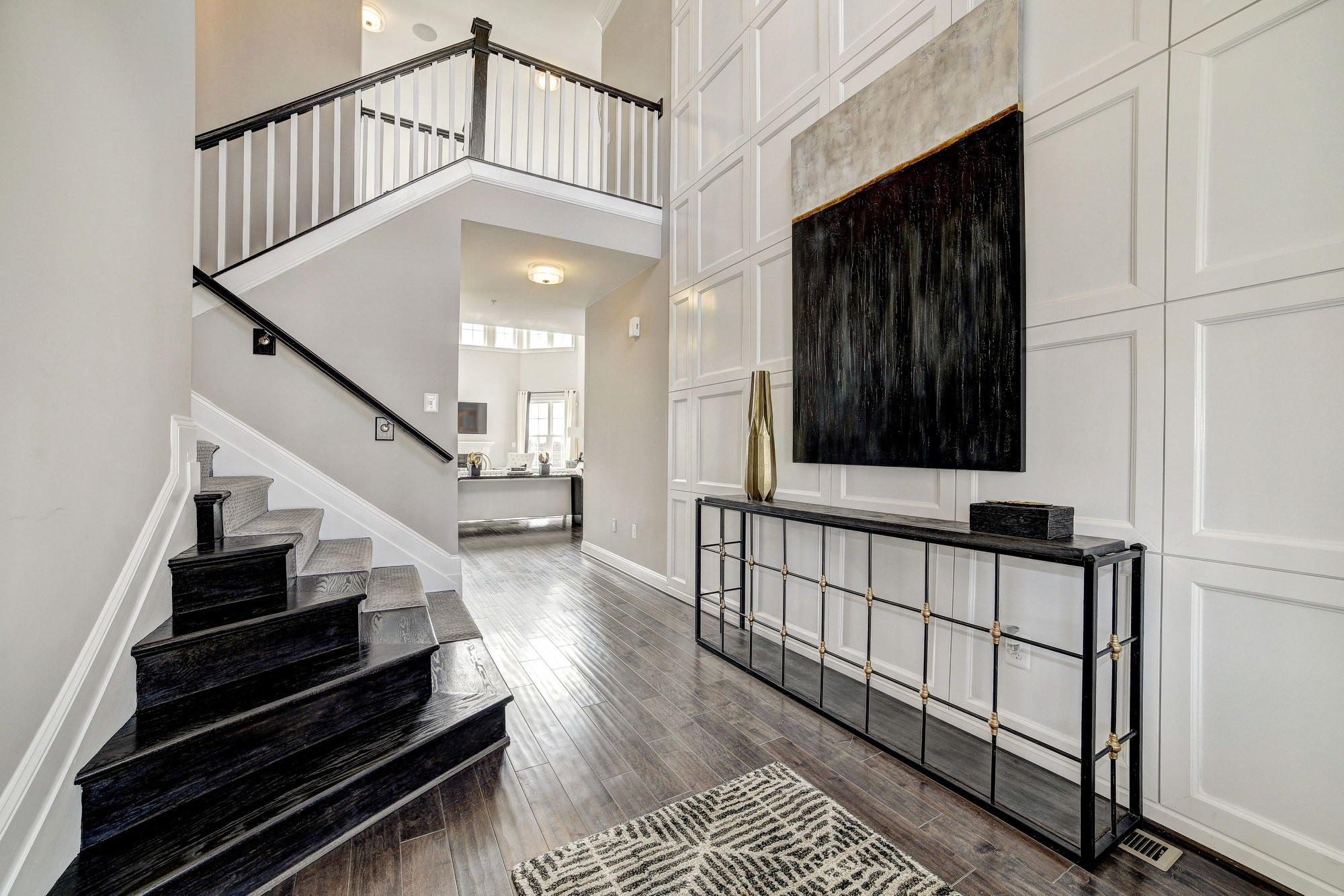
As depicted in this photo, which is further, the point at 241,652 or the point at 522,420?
the point at 522,420

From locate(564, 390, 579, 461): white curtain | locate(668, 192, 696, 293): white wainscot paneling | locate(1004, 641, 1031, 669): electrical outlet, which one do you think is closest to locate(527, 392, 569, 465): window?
locate(564, 390, 579, 461): white curtain

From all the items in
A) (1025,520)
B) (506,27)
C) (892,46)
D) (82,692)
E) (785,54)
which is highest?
(506,27)

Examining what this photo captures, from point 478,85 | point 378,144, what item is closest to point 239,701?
point 378,144

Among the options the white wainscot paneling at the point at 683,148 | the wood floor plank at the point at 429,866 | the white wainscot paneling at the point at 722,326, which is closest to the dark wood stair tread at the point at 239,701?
the wood floor plank at the point at 429,866

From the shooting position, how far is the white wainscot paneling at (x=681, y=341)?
3.78m

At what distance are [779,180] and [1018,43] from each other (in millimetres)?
1301

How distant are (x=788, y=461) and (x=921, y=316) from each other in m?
1.07

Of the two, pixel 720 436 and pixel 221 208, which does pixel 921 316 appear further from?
pixel 221 208

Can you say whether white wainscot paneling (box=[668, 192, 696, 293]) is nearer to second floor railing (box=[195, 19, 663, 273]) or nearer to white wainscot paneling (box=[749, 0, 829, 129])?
second floor railing (box=[195, 19, 663, 273])

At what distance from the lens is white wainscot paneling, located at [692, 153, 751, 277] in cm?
329

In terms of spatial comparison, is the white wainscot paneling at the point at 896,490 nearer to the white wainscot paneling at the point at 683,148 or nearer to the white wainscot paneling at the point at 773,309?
the white wainscot paneling at the point at 773,309

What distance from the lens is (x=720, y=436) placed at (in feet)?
11.4

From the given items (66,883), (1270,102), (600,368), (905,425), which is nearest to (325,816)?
(66,883)

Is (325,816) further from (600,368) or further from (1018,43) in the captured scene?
(600,368)
